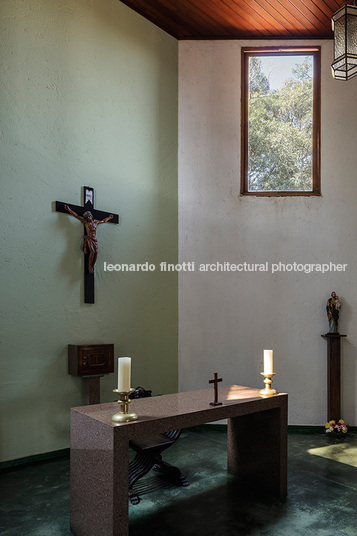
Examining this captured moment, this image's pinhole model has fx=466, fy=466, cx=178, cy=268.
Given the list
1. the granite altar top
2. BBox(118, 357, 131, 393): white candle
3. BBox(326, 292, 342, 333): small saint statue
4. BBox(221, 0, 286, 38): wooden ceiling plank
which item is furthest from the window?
BBox(118, 357, 131, 393): white candle

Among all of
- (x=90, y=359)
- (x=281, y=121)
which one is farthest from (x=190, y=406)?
(x=281, y=121)

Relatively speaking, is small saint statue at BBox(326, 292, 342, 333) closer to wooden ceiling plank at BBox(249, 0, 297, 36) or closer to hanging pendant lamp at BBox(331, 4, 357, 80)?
hanging pendant lamp at BBox(331, 4, 357, 80)

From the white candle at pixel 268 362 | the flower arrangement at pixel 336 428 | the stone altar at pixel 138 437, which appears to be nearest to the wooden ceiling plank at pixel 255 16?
the white candle at pixel 268 362

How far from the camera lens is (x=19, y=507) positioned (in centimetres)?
325

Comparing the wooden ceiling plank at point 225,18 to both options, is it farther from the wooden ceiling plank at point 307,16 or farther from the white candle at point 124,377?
the white candle at point 124,377

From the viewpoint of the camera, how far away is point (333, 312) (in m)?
5.34

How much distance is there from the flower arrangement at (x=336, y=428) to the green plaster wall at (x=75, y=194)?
5.86 ft

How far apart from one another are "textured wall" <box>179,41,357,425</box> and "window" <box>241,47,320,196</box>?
0.44ft

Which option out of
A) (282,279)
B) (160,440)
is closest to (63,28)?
(282,279)

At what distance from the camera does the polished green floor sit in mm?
2953

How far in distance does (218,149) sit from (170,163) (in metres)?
0.61

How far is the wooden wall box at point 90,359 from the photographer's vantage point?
441cm

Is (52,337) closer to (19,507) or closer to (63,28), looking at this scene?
(19,507)

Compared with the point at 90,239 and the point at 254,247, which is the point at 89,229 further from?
the point at 254,247
